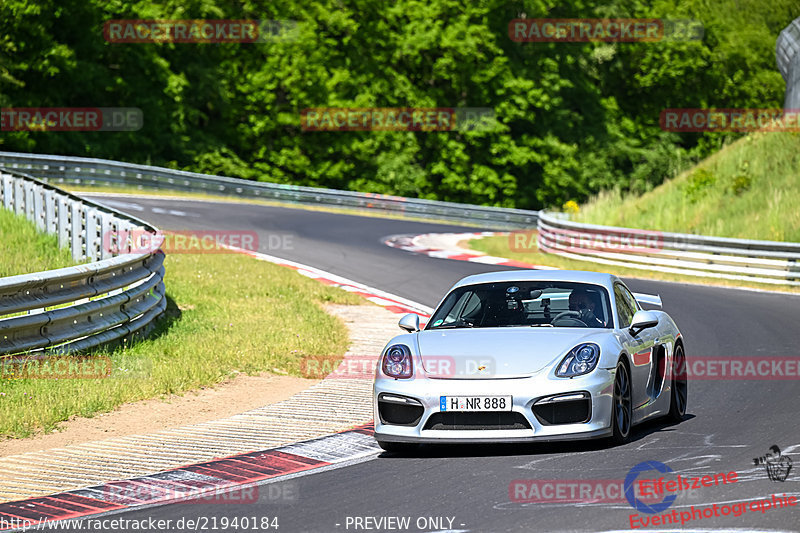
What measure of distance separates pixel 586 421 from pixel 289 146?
50.6m

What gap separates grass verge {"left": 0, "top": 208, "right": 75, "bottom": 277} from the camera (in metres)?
15.4

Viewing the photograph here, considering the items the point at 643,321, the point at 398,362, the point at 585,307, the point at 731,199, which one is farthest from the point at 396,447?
the point at 731,199

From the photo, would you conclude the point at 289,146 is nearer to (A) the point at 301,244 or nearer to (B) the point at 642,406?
(A) the point at 301,244

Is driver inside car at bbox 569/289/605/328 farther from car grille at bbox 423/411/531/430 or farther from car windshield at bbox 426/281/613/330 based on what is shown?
car grille at bbox 423/411/531/430

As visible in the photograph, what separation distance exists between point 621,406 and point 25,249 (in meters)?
11.2

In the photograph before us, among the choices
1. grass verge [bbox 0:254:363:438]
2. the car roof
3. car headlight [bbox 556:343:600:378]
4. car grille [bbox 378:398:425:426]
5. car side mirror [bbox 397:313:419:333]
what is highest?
the car roof

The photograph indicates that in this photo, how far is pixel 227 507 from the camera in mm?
6949

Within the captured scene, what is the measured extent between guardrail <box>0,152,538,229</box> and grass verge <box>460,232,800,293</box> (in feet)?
26.5

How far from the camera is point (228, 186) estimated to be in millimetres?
41312

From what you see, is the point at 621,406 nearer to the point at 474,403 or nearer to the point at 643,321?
the point at 643,321

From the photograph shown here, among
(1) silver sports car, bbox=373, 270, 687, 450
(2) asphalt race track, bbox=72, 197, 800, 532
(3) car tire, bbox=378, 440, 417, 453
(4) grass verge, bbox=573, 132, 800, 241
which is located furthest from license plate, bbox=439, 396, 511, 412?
(4) grass verge, bbox=573, 132, 800, 241

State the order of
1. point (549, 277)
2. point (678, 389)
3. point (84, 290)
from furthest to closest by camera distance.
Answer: point (84, 290) < point (678, 389) < point (549, 277)

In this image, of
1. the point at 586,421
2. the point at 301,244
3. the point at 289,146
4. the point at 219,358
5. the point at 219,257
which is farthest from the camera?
the point at 289,146

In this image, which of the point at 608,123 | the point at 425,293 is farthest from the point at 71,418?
the point at 608,123
